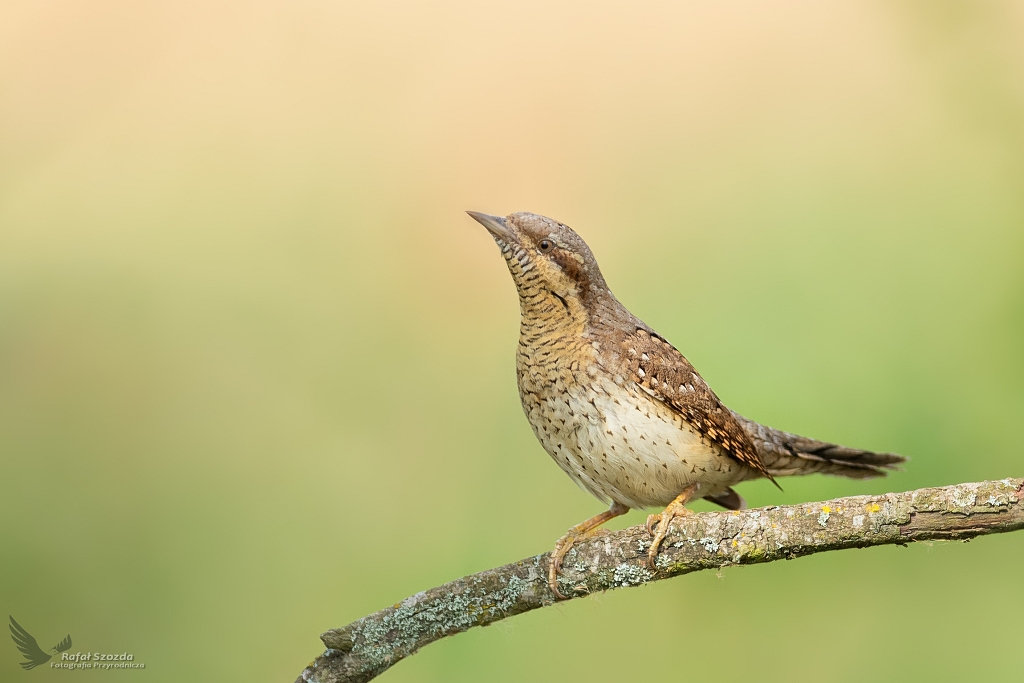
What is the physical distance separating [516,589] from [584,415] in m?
0.55

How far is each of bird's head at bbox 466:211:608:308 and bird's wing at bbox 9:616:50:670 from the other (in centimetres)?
266

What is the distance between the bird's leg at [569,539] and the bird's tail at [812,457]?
539 mm

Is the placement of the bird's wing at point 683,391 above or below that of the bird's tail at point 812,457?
above

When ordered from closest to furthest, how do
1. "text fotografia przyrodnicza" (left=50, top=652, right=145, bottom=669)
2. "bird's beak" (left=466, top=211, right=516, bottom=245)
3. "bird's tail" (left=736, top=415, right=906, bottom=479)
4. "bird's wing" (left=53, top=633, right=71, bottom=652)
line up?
1. "bird's beak" (left=466, top=211, right=516, bottom=245)
2. "bird's tail" (left=736, top=415, right=906, bottom=479)
3. "text fotografia przyrodnicza" (left=50, top=652, right=145, bottom=669)
4. "bird's wing" (left=53, top=633, right=71, bottom=652)

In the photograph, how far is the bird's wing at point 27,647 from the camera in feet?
11.9

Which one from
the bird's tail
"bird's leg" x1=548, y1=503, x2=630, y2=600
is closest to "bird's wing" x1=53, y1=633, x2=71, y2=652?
"bird's leg" x1=548, y1=503, x2=630, y2=600

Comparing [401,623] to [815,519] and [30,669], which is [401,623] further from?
[30,669]

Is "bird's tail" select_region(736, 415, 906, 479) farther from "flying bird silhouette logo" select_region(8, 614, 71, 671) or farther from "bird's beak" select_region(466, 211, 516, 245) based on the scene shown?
"flying bird silhouette logo" select_region(8, 614, 71, 671)

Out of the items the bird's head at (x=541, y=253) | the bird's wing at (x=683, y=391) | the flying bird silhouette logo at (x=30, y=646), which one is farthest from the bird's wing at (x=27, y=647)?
the bird's wing at (x=683, y=391)

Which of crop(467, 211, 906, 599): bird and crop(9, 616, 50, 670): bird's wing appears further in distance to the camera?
crop(9, 616, 50, 670): bird's wing

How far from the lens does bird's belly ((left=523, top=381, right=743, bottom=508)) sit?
8.57 feet

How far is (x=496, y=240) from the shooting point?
103 inches
